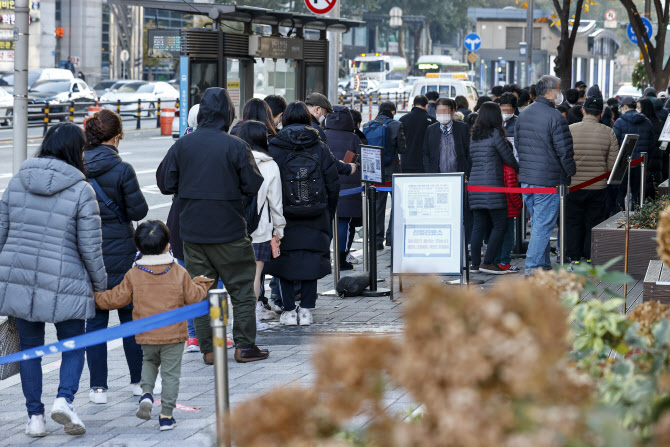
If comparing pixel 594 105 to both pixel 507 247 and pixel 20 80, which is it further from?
pixel 20 80

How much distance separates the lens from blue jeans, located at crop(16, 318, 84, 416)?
584cm

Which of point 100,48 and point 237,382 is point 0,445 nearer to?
point 237,382

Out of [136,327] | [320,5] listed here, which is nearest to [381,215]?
[320,5]

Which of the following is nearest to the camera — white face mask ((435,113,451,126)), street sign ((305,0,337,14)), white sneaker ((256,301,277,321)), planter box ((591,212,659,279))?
white sneaker ((256,301,277,321))

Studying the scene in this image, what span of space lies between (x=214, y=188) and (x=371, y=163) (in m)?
3.38

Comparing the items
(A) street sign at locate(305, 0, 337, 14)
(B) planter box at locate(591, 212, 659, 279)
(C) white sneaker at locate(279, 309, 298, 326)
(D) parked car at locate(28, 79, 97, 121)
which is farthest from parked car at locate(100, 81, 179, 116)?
(C) white sneaker at locate(279, 309, 298, 326)

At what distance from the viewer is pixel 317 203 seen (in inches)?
333

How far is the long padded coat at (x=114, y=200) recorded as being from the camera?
6426 millimetres

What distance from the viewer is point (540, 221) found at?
10.5 m

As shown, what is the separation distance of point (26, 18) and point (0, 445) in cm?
497

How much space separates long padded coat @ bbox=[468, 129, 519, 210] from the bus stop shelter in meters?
4.06

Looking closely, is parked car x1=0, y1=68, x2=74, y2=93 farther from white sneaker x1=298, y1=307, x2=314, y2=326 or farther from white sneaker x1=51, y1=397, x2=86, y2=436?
white sneaker x1=51, y1=397, x2=86, y2=436

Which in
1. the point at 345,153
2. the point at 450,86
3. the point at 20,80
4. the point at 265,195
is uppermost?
the point at 450,86

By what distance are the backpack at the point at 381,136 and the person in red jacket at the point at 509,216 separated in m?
1.56
